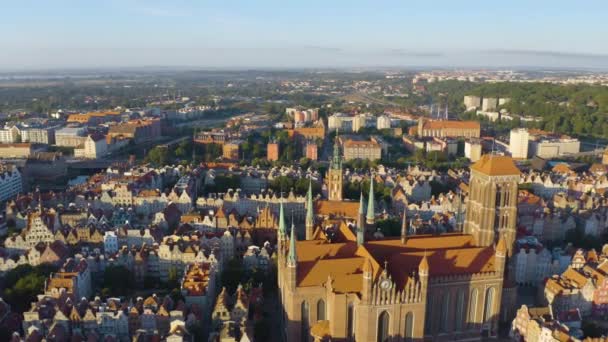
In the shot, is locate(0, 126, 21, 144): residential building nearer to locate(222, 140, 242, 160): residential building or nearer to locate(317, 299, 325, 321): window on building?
locate(222, 140, 242, 160): residential building

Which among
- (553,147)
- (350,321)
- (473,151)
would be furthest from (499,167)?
(553,147)

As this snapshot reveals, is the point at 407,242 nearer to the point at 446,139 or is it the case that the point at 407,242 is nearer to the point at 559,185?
the point at 559,185

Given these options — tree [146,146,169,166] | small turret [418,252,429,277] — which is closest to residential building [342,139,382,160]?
tree [146,146,169,166]

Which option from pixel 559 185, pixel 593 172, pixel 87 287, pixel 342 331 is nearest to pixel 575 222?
pixel 559 185

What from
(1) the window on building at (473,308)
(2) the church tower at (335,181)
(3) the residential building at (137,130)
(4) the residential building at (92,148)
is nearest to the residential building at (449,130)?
(3) the residential building at (137,130)

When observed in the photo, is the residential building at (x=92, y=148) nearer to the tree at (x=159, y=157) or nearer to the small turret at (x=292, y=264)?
the tree at (x=159, y=157)

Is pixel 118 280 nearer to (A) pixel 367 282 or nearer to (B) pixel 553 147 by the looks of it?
(A) pixel 367 282
